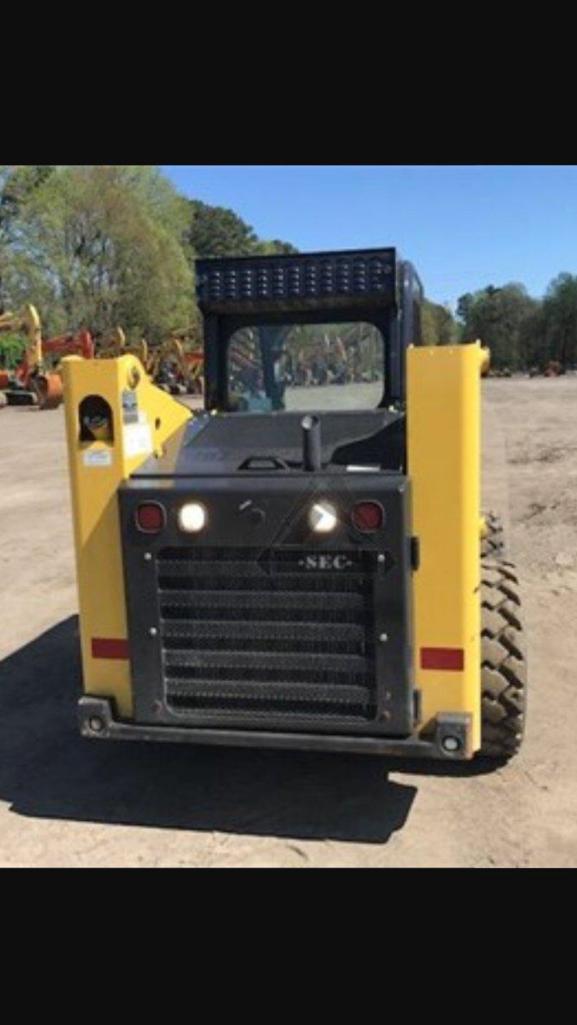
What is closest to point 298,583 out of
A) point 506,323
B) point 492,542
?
point 492,542

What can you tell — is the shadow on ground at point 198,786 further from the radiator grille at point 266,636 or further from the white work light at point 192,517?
the white work light at point 192,517

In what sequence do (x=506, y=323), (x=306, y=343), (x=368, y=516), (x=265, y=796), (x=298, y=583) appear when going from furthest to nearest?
(x=506, y=323) → (x=306, y=343) → (x=265, y=796) → (x=298, y=583) → (x=368, y=516)

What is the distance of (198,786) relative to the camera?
14.4 feet

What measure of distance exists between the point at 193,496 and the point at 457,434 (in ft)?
3.40

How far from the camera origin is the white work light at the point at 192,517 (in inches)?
148

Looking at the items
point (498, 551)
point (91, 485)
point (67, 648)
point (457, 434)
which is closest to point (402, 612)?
point (457, 434)

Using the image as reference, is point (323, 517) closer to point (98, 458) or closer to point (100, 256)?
point (98, 458)

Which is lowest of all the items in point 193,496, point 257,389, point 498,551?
point 498,551

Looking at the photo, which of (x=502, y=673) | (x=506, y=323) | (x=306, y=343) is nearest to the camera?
(x=502, y=673)

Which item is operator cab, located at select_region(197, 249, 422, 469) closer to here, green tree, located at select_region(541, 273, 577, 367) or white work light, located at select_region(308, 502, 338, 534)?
white work light, located at select_region(308, 502, 338, 534)

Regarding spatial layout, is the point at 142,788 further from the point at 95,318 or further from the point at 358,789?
the point at 95,318

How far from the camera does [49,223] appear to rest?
4303cm

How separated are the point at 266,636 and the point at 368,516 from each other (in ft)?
2.13

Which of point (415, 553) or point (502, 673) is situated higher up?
point (415, 553)
